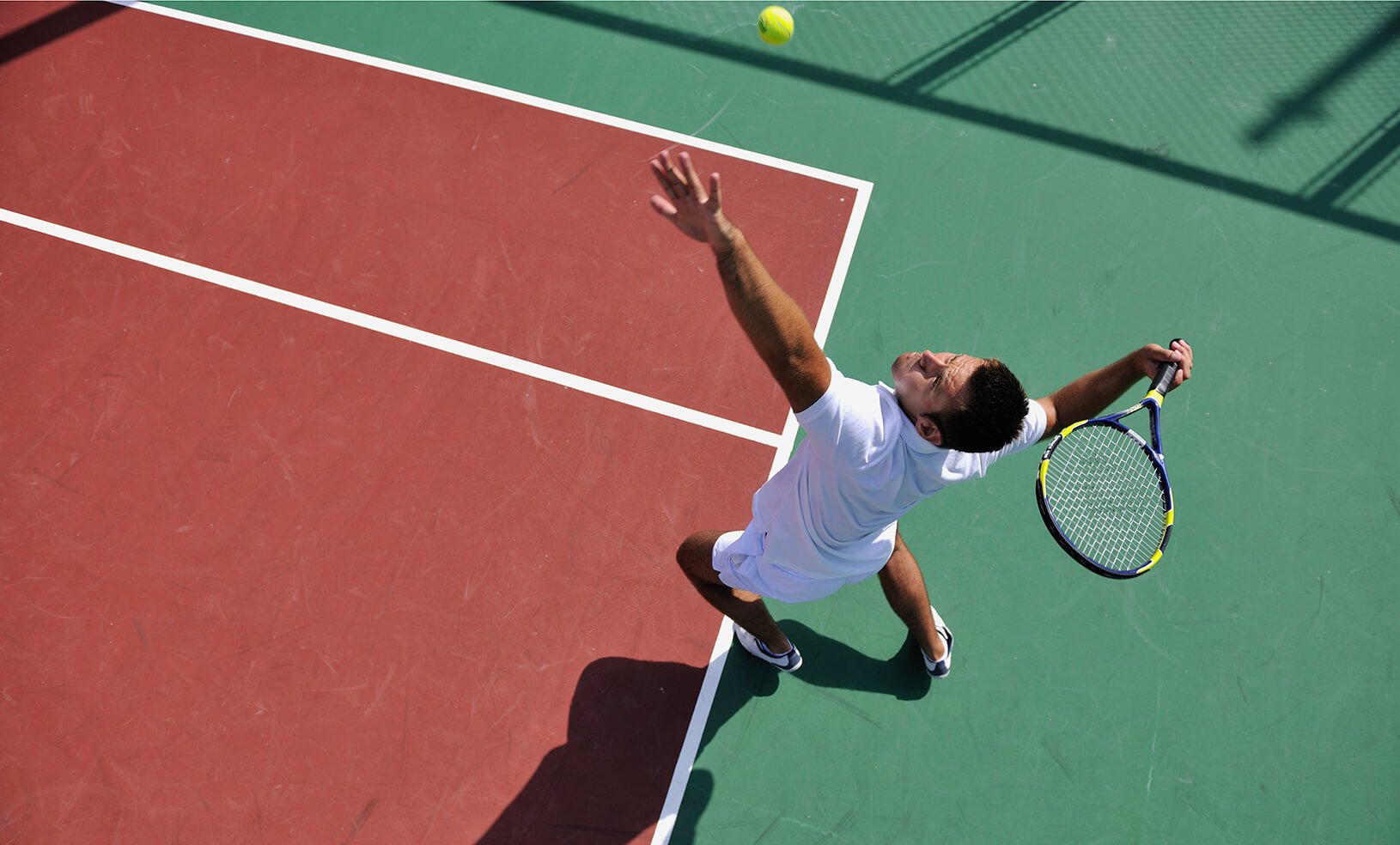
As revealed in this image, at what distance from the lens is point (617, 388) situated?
205 inches

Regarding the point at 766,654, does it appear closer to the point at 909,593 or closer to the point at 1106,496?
the point at 909,593

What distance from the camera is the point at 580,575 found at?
477 cm

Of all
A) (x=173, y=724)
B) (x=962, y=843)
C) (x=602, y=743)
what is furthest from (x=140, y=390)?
(x=962, y=843)

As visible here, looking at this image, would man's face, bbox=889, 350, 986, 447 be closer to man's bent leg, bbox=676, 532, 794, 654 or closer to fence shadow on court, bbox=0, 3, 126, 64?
man's bent leg, bbox=676, 532, 794, 654

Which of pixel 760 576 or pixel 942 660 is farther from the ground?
pixel 760 576

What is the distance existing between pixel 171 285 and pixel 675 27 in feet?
11.6

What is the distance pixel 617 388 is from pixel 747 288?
2571 mm

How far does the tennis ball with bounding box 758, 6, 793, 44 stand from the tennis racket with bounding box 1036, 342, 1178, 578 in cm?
321

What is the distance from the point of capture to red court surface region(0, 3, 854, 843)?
444cm

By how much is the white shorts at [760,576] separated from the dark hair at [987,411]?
3.11 ft

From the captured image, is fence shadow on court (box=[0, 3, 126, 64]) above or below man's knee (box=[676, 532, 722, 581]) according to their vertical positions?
above

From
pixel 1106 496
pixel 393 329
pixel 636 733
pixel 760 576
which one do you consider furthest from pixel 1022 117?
pixel 636 733

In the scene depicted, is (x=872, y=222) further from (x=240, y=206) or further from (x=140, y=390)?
(x=140, y=390)

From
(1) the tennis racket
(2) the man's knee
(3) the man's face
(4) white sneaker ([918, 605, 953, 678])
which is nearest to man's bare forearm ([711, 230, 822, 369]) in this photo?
(3) the man's face
